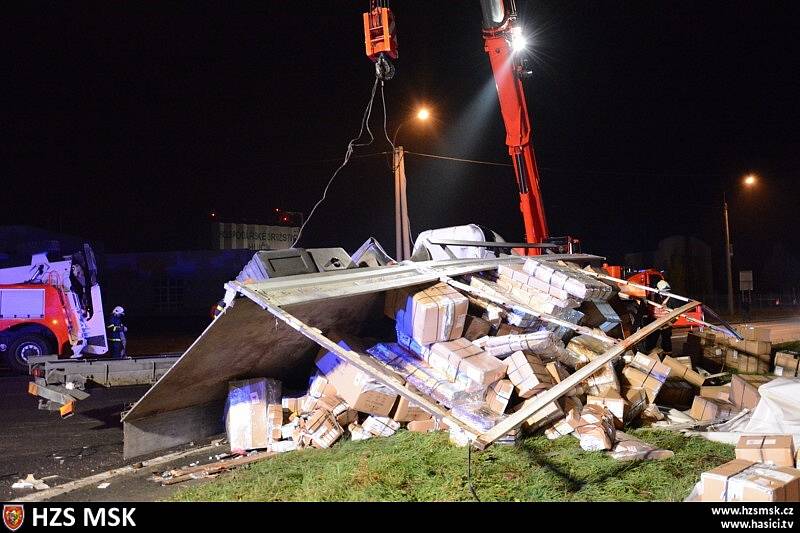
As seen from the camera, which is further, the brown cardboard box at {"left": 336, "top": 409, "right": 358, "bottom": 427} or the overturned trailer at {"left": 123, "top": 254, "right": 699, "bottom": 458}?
the brown cardboard box at {"left": 336, "top": 409, "right": 358, "bottom": 427}

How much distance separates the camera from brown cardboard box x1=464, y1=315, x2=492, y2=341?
677cm

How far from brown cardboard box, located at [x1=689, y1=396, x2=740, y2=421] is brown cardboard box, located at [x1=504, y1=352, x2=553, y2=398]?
1963 millimetres

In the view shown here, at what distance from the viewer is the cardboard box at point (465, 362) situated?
19.4 feet

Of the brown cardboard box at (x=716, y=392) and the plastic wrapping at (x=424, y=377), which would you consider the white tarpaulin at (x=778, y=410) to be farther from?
the plastic wrapping at (x=424, y=377)

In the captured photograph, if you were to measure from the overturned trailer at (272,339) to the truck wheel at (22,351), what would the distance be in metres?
7.67

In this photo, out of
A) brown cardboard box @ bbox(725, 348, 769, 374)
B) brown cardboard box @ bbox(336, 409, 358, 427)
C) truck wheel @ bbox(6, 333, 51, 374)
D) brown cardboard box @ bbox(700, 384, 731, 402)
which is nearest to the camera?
brown cardboard box @ bbox(336, 409, 358, 427)

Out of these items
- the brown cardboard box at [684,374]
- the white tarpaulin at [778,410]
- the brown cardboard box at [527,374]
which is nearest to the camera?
the white tarpaulin at [778,410]

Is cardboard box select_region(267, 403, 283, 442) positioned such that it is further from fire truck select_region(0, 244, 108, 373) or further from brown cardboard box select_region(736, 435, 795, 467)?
fire truck select_region(0, 244, 108, 373)

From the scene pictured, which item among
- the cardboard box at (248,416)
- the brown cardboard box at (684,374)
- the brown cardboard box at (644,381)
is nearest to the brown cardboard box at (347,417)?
the cardboard box at (248,416)

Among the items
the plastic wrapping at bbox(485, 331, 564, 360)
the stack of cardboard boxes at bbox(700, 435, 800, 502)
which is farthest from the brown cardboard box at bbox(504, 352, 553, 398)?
the stack of cardboard boxes at bbox(700, 435, 800, 502)

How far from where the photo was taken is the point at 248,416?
6.17 meters
